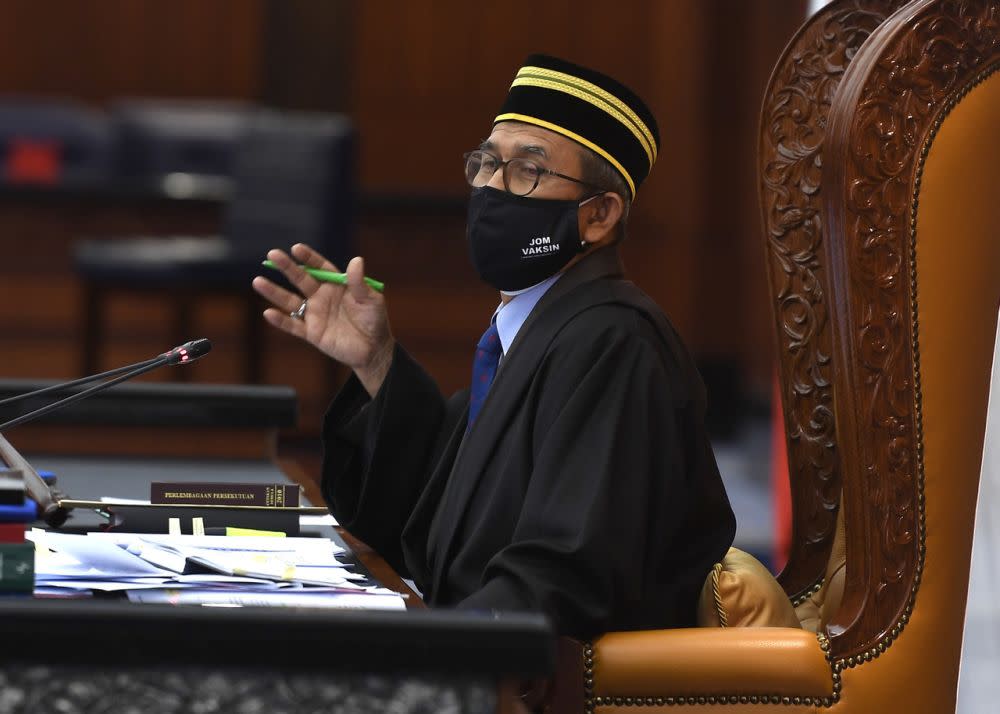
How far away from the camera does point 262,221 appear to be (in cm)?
555

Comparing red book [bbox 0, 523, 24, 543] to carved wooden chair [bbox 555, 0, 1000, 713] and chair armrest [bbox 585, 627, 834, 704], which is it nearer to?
chair armrest [bbox 585, 627, 834, 704]

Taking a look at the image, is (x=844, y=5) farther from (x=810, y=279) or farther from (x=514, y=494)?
(x=514, y=494)

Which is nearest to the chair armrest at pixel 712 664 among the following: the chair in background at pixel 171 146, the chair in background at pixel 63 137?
the chair in background at pixel 171 146

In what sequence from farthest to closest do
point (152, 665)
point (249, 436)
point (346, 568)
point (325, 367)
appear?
point (325, 367) < point (249, 436) < point (346, 568) < point (152, 665)

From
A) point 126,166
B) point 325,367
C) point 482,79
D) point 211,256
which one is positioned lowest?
point 325,367

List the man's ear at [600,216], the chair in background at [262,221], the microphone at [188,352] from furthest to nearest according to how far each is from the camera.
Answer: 1. the chair in background at [262,221]
2. the man's ear at [600,216]
3. the microphone at [188,352]

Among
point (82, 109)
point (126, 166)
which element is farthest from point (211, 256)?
point (82, 109)

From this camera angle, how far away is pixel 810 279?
2.13 m

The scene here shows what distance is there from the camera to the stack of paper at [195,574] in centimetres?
146

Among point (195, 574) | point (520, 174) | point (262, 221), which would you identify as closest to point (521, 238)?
point (520, 174)

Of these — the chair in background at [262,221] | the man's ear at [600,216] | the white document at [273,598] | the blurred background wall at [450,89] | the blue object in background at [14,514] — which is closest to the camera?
the blue object in background at [14,514]

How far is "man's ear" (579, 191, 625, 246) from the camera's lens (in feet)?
6.54

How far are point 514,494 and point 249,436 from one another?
110 cm

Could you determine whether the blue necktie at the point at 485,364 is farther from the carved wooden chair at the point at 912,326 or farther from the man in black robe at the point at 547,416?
the carved wooden chair at the point at 912,326
